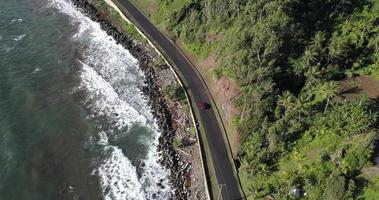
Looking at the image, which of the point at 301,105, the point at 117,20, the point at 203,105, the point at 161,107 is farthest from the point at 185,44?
the point at 301,105

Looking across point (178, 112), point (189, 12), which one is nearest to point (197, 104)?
point (178, 112)

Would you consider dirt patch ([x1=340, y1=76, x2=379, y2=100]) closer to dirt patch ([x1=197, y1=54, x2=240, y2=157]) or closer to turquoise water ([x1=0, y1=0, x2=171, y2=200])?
dirt patch ([x1=197, y1=54, x2=240, y2=157])

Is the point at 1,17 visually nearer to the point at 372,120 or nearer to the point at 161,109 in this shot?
the point at 161,109

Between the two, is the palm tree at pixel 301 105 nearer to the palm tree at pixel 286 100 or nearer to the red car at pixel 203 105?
the palm tree at pixel 286 100

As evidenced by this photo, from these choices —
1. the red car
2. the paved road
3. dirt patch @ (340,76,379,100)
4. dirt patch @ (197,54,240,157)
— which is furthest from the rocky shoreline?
dirt patch @ (340,76,379,100)

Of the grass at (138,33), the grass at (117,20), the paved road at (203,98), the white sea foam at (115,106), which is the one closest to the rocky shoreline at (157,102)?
the grass at (117,20)

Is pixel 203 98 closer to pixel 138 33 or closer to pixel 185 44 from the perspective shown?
pixel 185 44

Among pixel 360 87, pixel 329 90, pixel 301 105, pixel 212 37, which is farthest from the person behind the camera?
pixel 212 37
